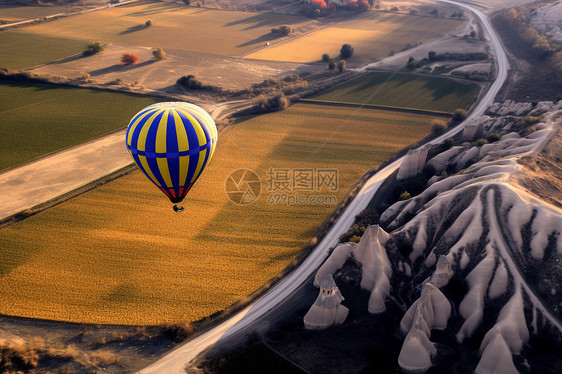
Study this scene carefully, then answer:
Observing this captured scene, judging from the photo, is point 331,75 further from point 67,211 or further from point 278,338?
point 278,338

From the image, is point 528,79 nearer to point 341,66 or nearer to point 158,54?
point 341,66

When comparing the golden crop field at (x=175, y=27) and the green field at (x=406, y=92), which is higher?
the golden crop field at (x=175, y=27)

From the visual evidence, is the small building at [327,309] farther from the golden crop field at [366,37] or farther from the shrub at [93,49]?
the shrub at [93,49]

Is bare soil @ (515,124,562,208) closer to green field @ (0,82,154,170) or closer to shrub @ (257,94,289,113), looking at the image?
shrub @ (257,94,289,113)

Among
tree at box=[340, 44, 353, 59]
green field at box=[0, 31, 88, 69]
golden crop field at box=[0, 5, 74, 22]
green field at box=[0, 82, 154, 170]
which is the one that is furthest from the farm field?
golden crop field at box=[0, 5, 74, 22]

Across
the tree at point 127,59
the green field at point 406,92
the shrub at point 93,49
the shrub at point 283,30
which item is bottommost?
the green field at point 406,92

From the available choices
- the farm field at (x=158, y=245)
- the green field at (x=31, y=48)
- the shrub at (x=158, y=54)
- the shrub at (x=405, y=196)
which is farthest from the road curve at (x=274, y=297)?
the green field at (x=31, y=48)

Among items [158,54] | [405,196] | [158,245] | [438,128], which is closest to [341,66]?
[438,128]
